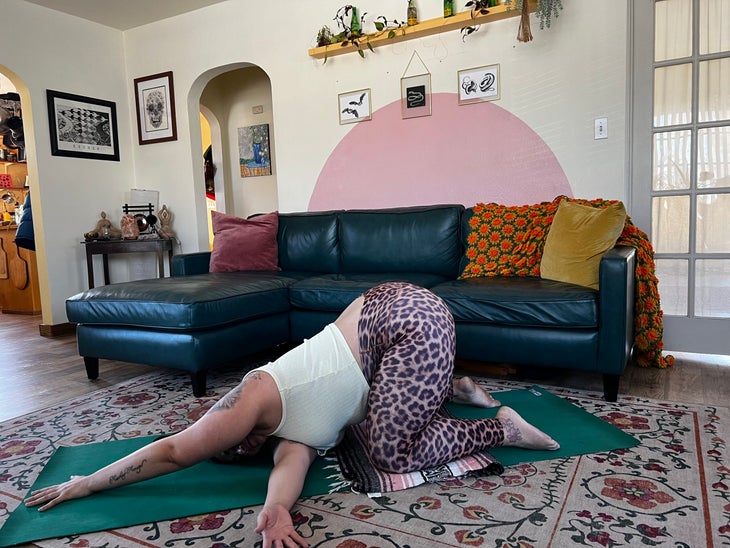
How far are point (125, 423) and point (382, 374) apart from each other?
1.28 metres

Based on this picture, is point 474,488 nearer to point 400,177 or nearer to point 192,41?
point 400,177

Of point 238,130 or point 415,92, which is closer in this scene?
point 415,92

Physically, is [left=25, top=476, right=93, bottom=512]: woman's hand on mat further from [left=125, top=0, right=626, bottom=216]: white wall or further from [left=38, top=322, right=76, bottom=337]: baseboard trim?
[left=38, top=322, right=76, bottom=337]: baseboard trim

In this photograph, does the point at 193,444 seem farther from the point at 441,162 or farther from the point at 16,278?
the point at 16,278

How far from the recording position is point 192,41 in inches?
183

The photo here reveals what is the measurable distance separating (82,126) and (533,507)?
467 cm

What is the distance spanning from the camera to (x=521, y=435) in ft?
5.49

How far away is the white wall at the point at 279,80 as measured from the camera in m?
3.14

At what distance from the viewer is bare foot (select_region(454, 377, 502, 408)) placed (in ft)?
6.74

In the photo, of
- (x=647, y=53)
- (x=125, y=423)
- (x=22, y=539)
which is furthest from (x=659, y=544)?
(x=647, y=53)

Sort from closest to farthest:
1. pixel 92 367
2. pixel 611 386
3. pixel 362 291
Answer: pixel 611 386
pixel 362 291
pixel 92 367

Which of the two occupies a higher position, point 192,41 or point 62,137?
point 192,41

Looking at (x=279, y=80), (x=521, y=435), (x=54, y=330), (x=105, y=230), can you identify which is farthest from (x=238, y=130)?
(x=521, y=435)

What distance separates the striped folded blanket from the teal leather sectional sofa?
79cm
